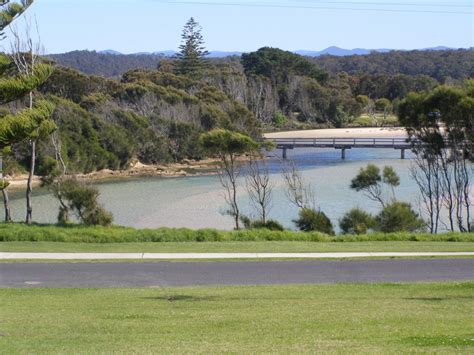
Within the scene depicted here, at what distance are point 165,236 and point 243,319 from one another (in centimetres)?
1198

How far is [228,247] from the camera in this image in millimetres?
21453

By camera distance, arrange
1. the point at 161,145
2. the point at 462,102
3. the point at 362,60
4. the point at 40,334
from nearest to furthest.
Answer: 1. the point at 40,334
2. the point at 462,102
3. the point at 161,145
4. the point at 362,60

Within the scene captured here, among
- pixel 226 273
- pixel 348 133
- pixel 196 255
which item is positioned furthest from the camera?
pixel 348 133

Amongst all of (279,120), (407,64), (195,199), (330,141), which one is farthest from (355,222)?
(407,64)

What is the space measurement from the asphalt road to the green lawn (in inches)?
86.5

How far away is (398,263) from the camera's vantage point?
61.7 feet

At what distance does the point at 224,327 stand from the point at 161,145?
58.0 metres

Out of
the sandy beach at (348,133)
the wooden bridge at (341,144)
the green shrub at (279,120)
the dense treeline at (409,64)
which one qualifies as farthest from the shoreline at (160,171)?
the dense treeline at (409,64)

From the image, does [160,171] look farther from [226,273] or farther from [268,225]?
[226,273]

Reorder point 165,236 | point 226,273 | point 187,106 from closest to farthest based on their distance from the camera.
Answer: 1. point 226,273
2. point 165,236
3. point 187,106

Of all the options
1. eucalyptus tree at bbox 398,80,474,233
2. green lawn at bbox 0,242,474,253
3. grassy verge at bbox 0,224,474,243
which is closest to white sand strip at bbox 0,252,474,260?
green lawn at bbox 0,242,474,253

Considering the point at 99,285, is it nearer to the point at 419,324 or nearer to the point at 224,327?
the point at 224,327

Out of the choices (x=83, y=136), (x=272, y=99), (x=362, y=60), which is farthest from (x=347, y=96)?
(x=362, y=60)

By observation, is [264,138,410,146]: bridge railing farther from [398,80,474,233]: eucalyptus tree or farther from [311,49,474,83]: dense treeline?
[311,49,474,83]: dense treeline
